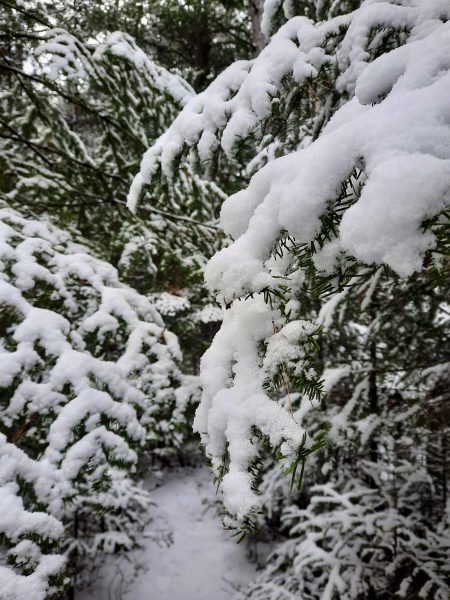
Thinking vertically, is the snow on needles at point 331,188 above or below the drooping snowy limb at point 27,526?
above

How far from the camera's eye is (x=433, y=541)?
3.32m

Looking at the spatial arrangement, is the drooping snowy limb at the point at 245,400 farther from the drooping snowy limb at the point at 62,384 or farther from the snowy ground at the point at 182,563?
the snowy ground at the point at 182,563

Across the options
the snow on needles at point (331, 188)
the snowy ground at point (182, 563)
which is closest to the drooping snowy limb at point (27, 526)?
the snow on needles at point (331, 188)

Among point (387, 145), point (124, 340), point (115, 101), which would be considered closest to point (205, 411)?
point (387, 145)

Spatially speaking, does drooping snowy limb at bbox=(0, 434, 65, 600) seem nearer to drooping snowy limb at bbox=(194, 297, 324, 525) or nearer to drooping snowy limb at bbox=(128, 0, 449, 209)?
drooping snowy limb at bbox=(194, 297, 324, 525)

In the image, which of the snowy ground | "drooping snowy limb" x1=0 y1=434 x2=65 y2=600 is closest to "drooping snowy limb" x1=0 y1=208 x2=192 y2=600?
"drooping snowy limb" x1=0 y1=434 x2=65 y2=600

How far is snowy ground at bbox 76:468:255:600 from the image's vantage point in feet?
18.0

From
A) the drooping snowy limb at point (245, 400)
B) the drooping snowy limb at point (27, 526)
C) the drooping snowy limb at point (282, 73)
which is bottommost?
the drooping snowy limb at point (27, 526)

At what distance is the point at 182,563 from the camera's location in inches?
240

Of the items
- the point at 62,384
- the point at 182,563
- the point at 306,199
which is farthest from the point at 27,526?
the point at 182,563

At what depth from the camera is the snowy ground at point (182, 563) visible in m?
5.49

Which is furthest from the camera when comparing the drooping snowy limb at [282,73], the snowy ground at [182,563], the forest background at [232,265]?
the snowy ground at [182,563]

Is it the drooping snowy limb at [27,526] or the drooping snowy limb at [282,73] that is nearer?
the drooping snowy limb at [27,526]

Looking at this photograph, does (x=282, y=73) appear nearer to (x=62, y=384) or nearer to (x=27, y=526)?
(x=62, y=384)
